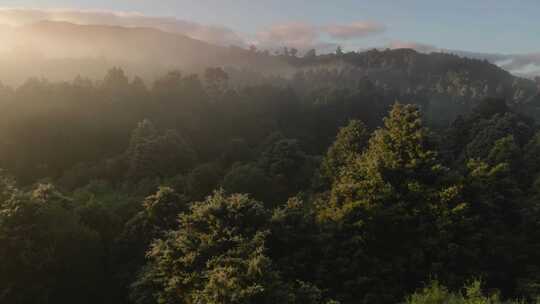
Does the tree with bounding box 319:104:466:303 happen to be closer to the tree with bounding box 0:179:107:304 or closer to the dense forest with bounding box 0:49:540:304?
the dense forest with bounding box 0:49:540:304

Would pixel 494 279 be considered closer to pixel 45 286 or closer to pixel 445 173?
pixel 445 173

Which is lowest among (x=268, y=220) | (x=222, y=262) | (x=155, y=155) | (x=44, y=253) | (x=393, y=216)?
(x=155, y=155)

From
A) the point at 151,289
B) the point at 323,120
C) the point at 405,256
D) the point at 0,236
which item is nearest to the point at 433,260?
the point at 405,256

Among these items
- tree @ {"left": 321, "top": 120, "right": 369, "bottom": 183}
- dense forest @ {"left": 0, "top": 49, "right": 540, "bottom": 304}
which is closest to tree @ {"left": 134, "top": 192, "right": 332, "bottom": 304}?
dense forest @ {"left": 0, "top": 49, "right": 540, "bottom": 304}

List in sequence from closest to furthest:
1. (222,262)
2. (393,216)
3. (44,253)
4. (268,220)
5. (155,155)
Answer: (222,262), (268,220), (44,253), (393,216), (155,155)

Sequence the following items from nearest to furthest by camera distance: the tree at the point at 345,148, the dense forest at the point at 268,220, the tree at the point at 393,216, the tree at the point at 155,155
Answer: the dense forest at the point at 268,220 < the tree at the point at 393,216 < the tree at the point at 345,148 < the tree at the point at 155,155

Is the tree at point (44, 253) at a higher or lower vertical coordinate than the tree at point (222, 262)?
lower

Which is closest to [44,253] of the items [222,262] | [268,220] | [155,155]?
[222,262]

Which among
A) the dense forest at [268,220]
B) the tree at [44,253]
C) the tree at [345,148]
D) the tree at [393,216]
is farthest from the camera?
the tree at [345,148]

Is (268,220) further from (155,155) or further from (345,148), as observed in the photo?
(155,155)

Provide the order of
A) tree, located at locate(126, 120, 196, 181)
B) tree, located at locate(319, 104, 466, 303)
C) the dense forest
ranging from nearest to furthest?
the dense forest, tree, located at locate(319, 104, 466, 303), tree, located at locate(126, 120, 196, 181)

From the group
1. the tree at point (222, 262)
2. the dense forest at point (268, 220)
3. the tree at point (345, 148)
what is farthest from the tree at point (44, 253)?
the tree at point (345, 148)

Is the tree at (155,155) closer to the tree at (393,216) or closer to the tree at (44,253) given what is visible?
the tree at (44,253)
